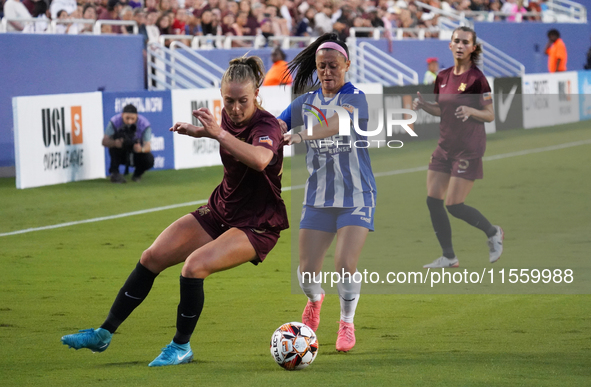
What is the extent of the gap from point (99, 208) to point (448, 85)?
20.5ft

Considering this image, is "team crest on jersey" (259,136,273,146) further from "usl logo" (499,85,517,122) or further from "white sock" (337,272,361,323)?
"usl logo" (499,85,517,122)

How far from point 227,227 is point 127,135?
9.65 m

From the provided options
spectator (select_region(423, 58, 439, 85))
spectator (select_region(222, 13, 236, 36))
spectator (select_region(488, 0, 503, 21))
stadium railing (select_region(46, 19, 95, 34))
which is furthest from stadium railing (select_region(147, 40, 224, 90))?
spectator (select_region(488, 0, 503, 21))

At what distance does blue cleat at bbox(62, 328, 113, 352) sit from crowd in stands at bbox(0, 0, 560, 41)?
11.9m

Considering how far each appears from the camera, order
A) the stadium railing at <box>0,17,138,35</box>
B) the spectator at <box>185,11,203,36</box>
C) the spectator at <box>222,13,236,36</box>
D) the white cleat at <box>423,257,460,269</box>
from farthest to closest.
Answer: the spectator at <box>222,13,236,36</box>, the spectator at <box>185,11,203,36</box>, the stadium railing at <box>0,17,138,35</box>, the white cleat at <box>423,257,460,269</box>

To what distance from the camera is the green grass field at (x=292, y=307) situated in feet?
16.6

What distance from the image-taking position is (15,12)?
1695 centimetres

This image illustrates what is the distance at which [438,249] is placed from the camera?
9312 millimetres

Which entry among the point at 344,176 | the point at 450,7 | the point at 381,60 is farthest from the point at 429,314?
the point at 450,7

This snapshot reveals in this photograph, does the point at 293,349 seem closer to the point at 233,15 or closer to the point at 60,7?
the point at 60,7

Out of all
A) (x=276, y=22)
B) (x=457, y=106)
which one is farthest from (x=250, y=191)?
(x=276, y=22)

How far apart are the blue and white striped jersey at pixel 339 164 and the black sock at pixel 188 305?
3.53 ft

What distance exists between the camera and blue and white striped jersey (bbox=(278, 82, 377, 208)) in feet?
18.6

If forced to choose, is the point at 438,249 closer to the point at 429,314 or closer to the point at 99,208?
the point at 429,314
